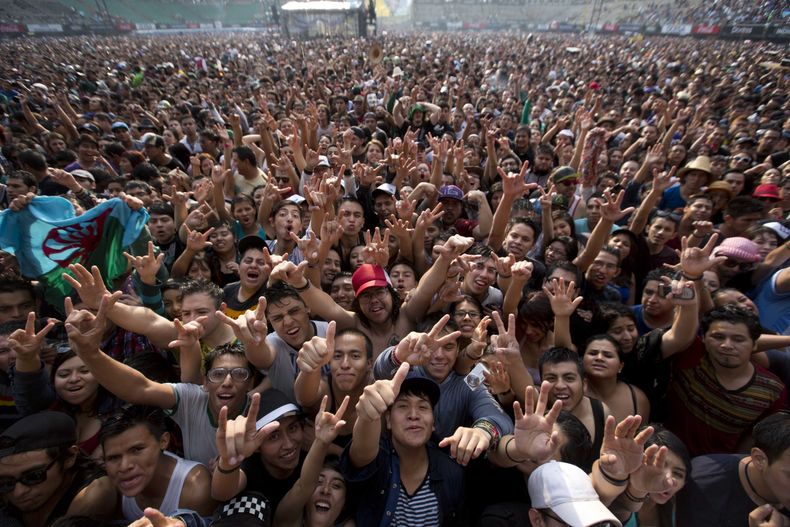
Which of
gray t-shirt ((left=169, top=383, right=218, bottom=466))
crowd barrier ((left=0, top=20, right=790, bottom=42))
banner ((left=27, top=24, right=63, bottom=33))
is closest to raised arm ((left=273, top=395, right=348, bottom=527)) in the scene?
gray t-shirt ((left=169, top=383, right=218, bottom=466))

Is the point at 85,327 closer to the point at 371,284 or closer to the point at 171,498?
the point at 171,498

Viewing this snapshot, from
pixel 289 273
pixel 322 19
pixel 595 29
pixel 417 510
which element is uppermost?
pixel 322 19

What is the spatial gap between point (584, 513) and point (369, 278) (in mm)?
1886

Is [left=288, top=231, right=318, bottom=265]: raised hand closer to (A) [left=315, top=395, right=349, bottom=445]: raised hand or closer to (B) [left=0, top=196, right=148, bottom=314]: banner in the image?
(A) [left=315, top=395, right=349, bottom=445]: raised hand

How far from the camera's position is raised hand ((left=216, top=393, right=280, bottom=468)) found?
1.66 m

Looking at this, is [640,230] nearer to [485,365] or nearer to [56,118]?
[485,365]

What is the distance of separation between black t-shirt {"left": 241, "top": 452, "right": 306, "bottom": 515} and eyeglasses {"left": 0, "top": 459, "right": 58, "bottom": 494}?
0.87 metres

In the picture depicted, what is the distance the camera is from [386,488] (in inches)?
A: 75.7

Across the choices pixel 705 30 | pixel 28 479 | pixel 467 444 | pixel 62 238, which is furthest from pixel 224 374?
pixel 705 30

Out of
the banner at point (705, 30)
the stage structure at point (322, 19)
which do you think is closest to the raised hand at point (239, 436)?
the stage structure at point (322, 19)

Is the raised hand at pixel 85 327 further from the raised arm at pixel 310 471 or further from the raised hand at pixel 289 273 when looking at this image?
the raised arm at pixel 310 471

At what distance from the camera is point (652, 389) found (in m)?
2.72

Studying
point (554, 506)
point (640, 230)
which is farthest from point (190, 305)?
point (640, 230)

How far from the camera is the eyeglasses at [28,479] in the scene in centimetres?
175
